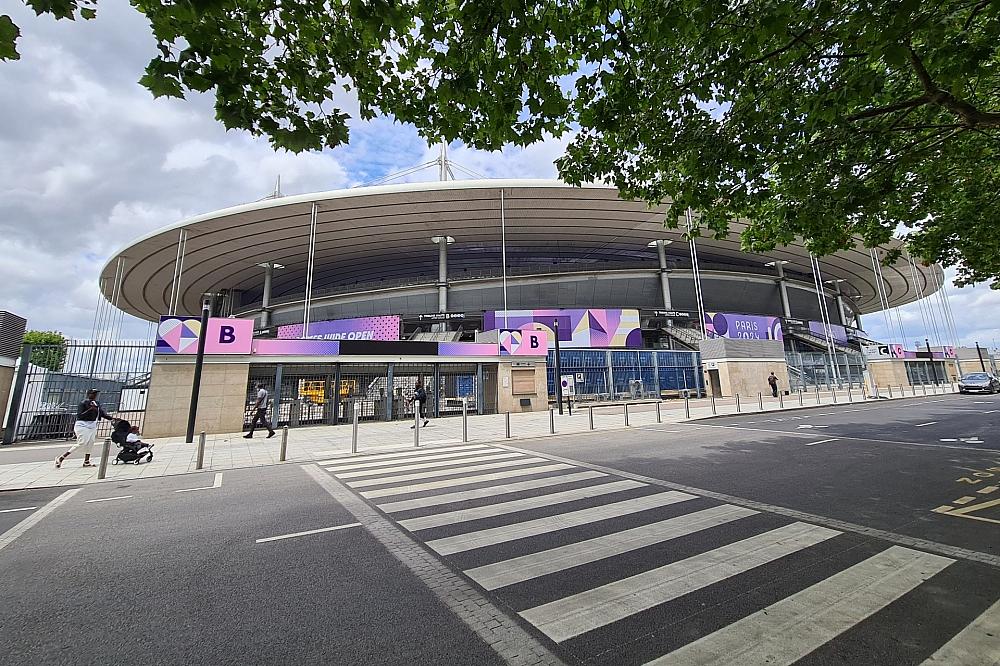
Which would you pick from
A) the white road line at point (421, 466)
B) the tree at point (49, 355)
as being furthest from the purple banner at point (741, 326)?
the tree at point (49, 355)

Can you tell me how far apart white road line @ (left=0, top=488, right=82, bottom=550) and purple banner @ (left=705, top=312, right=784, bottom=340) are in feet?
149

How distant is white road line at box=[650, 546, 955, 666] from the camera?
8.39ft

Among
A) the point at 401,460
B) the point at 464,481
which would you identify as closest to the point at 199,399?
the point at 401,460

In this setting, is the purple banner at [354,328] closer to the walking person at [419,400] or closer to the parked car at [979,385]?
the walking person at [419,400]

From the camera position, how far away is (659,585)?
11.5 ft

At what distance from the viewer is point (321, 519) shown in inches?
221

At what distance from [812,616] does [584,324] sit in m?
36.1

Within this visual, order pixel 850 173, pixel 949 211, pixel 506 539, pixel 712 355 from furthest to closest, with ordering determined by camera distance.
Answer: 1. pixel 712 355
2. pixel 949 211
3. pixel 850 173
4. pixel 506 539

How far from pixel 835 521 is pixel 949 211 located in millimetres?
10171

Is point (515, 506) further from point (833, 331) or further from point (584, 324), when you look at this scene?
point (833, 331)

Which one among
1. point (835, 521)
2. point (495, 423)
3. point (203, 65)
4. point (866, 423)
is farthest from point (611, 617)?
point (866, 423)

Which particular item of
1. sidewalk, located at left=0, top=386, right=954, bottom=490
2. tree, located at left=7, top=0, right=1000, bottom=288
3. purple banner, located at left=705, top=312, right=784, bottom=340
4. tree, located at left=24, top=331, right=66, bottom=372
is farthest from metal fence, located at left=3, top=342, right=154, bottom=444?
purple banner, located at left=705, top=312, right=784, bottom=340

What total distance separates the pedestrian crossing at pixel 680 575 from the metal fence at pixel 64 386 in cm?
1616

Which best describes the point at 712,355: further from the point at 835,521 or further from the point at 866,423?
the point at 835,521
